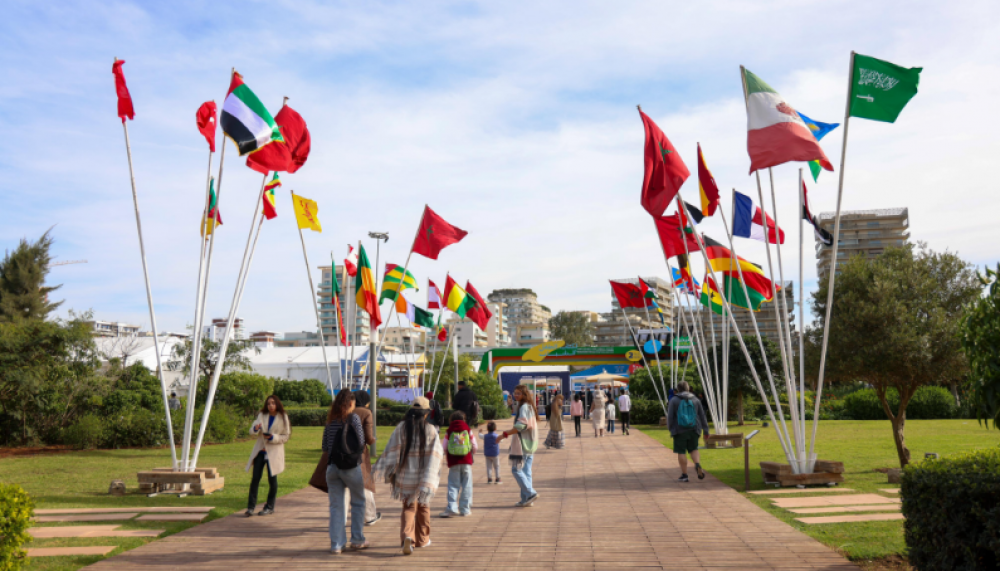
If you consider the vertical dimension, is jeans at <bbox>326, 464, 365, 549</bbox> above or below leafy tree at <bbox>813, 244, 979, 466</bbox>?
below

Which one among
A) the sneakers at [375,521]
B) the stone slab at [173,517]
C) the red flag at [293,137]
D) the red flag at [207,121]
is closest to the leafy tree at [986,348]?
the sneakers at [375,521]

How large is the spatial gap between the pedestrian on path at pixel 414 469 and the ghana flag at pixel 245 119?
606 centimetres

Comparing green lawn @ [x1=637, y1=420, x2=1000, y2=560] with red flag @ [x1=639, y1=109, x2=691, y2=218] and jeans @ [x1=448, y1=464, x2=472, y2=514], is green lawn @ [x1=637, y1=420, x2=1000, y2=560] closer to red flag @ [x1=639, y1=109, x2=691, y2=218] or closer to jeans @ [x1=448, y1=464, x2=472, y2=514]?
jeans @ [x1=448, y1=464, x2=472, y2=514]

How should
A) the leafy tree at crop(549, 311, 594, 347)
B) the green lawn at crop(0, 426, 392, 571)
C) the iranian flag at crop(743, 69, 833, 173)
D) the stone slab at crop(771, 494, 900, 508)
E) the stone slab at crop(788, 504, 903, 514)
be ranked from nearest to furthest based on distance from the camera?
the green lawn at crop(0, 426, 392, 571), the stone slab at crop(788, 504, 903, 514), the stone slab at crop(771, 494, 900, 508), the iranian flag at crop(743, 69, 833, 173), the leafy tree at crop(549, 311, 594, 347)

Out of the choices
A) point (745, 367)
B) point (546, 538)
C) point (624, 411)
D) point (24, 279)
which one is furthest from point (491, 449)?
point (24, 279)

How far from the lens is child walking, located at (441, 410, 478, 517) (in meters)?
9.20

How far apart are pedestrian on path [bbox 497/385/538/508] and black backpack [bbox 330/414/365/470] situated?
314cm

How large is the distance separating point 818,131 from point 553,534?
28.9 ft

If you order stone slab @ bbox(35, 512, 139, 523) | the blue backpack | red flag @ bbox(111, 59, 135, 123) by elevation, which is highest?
red flag @ bbox(111, 59, 135, 123)

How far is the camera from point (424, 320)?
973 inches

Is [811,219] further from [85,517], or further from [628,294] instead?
[628,294]

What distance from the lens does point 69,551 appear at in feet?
23.5

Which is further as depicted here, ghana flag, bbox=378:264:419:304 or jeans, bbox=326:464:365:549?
ghana flag, bbox=378:264:419:304

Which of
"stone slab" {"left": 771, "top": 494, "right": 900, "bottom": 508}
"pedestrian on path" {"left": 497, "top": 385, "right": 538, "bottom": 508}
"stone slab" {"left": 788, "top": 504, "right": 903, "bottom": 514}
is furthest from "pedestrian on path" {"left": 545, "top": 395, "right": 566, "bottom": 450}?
"stone slab" {"left": 788, "top": 504, "right": 903, "bottom": 514}
